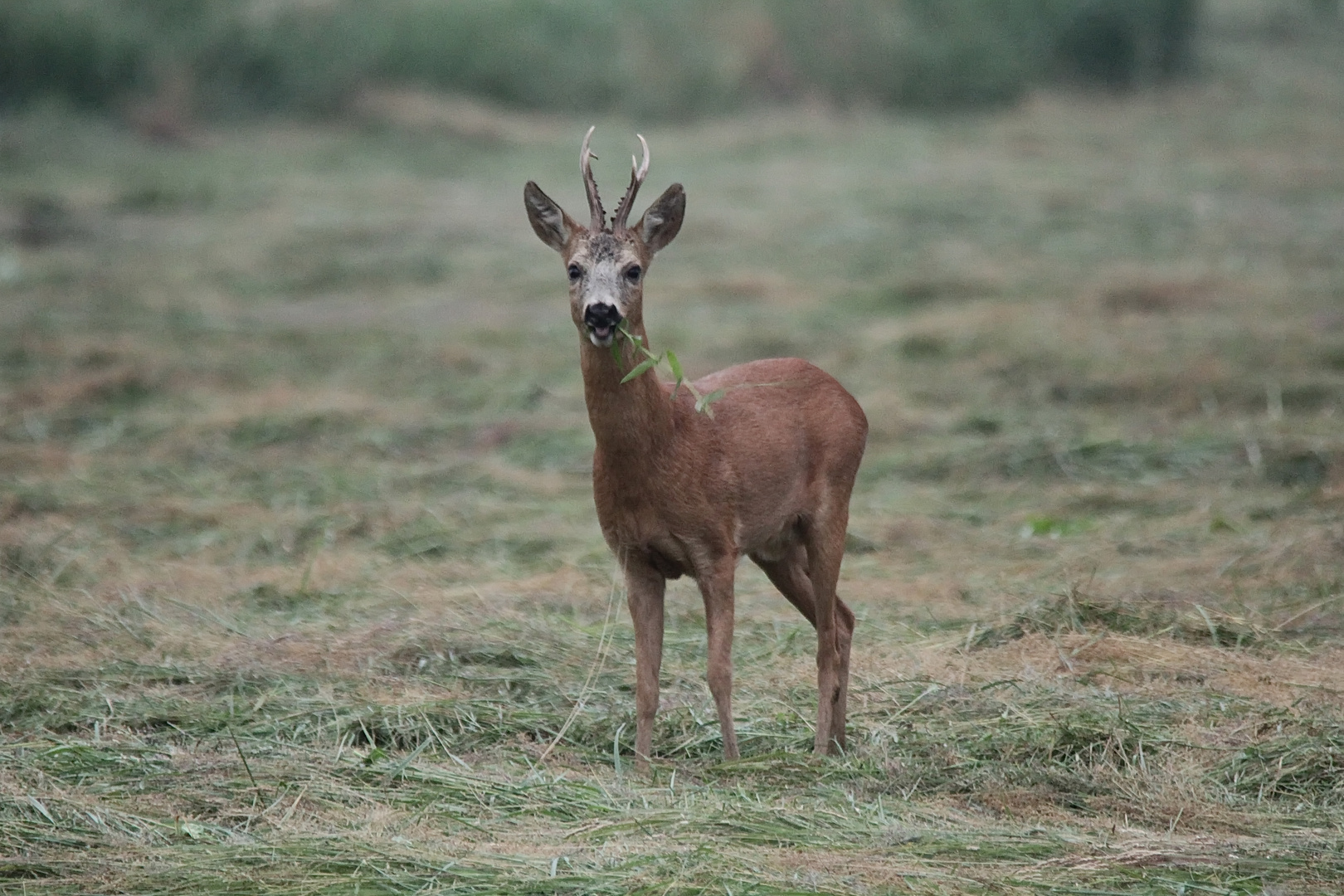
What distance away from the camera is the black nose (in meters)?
5.67

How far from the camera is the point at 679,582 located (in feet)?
29.7

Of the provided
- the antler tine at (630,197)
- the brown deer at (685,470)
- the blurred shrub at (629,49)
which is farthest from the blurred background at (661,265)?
the antler tine at (630,197)

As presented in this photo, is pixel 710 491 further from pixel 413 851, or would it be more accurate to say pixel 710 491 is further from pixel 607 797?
pixel 413 851

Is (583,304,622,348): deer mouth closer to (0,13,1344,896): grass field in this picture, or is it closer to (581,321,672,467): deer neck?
(581,321,672,467): deer neck

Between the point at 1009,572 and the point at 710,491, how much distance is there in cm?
294

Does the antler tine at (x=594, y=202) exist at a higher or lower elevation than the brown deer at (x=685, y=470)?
higher

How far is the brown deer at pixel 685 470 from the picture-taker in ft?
19.5

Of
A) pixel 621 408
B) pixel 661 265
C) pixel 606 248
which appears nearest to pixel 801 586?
pixel 621 408

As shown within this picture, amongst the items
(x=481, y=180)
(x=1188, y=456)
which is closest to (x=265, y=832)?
(x=1188, y=456)

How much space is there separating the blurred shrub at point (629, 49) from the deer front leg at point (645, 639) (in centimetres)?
1991

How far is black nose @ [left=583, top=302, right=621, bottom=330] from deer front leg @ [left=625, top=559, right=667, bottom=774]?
2.97 ft

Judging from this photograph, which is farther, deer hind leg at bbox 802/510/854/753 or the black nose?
deer hind leg at bbox 802/510/854/753

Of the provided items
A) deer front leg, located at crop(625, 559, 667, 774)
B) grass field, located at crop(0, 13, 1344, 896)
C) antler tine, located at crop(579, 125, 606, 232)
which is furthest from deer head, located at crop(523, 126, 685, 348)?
grass field, located at crop(0, 13, 1344, 896)

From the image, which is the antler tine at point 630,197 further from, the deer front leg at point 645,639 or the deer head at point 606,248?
the deer front leg at point 645,639
